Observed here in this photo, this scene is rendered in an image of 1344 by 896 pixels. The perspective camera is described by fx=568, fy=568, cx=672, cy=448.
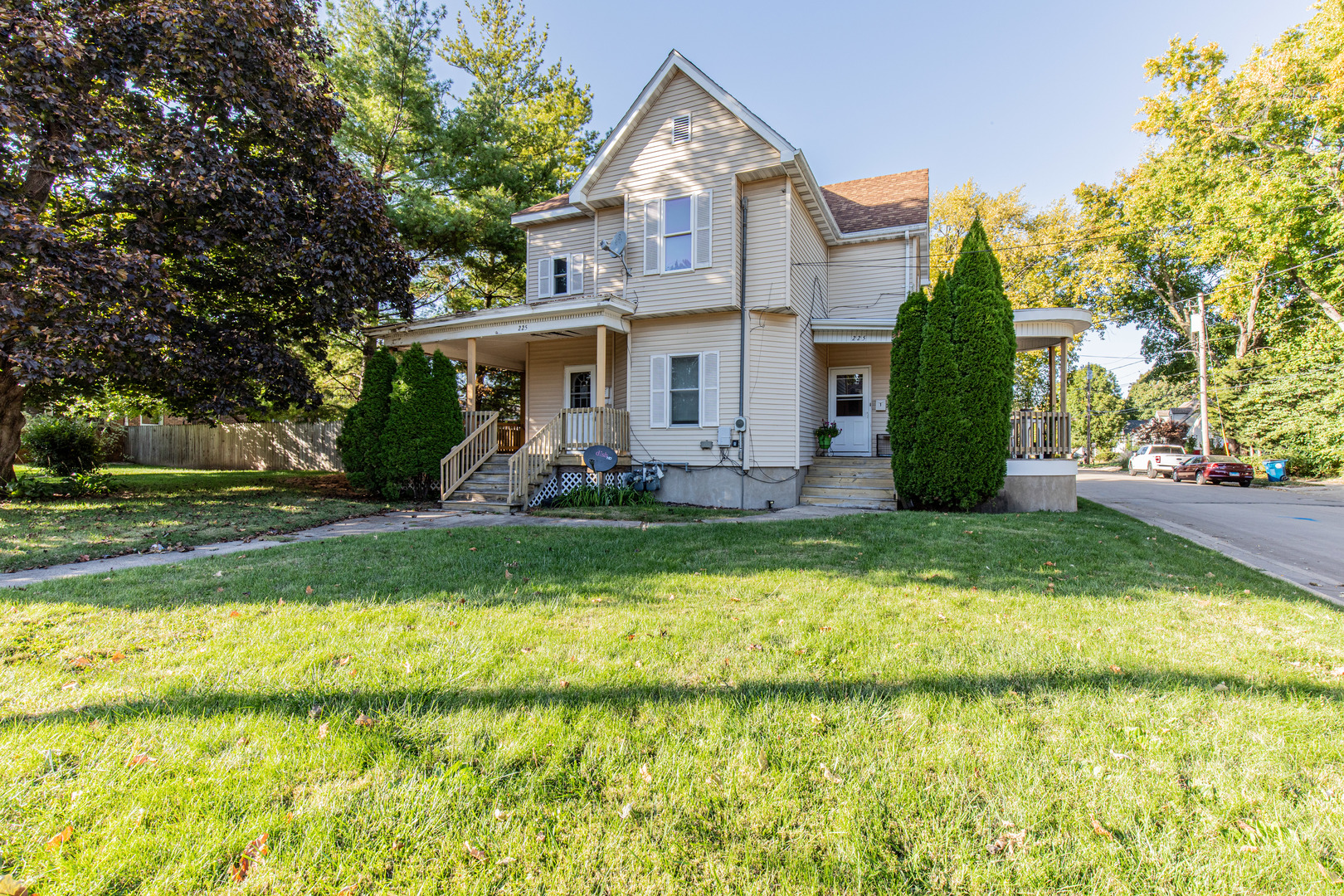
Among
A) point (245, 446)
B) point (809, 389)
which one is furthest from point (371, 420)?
point (245, 446)

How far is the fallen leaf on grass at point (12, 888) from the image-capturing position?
1.57 metres

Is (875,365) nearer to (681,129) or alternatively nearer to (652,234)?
(652,234)

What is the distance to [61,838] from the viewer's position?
1812 millimetres

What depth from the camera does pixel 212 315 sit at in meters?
12.0

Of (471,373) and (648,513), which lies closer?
(648,513)

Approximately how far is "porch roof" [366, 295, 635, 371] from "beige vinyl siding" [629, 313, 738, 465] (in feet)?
2.01

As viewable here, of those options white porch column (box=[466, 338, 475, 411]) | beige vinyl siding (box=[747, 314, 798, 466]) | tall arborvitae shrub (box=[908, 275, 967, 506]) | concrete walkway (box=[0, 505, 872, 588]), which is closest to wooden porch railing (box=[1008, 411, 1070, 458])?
tall arborvitae shrub (box=[908, 275, 967, 506])

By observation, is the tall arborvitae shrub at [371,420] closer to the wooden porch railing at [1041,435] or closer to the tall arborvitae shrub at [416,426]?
the tall arborvitae shrub at [416,426]

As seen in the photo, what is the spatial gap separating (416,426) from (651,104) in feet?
27.4

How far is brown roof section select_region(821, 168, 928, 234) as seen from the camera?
558 inches

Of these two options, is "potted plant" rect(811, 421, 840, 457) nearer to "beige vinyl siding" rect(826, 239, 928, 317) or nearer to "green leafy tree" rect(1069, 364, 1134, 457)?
"beige vinyl siding" rect(826, 239, 928, 317)

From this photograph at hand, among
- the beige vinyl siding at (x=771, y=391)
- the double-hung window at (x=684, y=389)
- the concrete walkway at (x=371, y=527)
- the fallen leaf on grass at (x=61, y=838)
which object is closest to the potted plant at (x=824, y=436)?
the beige vinyl siding at (x=771, y=391)

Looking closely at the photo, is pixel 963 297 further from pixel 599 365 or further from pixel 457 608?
pixel 457 608

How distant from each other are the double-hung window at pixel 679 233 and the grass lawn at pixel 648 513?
4.95 m
